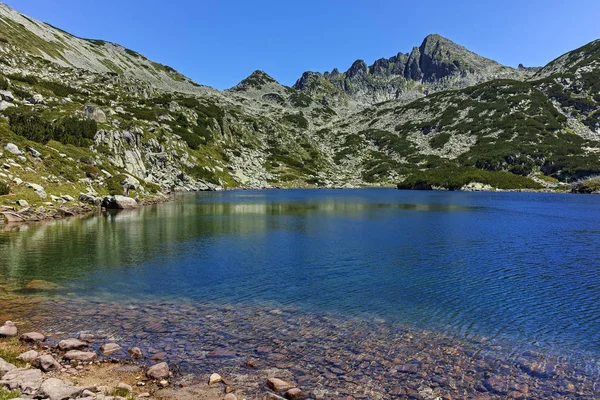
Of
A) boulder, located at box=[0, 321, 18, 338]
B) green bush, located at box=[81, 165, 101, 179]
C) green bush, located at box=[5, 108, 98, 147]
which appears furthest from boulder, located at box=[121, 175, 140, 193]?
boulder, located at box=[0, 321, 18, 338]

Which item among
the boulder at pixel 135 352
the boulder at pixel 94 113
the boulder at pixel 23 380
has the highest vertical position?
the boulder at pixel 94 113

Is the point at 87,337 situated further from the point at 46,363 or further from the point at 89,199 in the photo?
the point at 89,199

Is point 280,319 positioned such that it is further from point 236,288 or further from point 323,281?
point 323,281

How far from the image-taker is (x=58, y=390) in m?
10.6

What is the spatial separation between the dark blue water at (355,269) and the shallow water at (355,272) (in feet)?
0.36

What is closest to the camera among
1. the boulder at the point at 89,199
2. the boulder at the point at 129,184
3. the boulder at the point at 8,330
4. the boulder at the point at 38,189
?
the boulder at the point at 8,330

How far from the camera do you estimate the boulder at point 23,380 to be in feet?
34.8

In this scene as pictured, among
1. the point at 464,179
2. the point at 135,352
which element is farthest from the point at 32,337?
the point at 464,179

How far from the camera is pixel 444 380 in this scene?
533 inches

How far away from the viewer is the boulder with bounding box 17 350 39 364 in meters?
13.2

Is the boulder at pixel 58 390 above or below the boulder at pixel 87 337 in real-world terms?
above

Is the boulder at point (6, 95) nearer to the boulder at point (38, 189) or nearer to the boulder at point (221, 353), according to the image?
the boulder at point (38, 189)

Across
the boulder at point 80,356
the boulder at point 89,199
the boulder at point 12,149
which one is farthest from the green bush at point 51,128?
Result: the boulder at point 80,356

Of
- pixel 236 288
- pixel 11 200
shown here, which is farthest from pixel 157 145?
pixel 236 288
